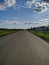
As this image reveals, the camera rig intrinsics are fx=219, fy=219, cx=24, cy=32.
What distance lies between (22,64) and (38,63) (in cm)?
115

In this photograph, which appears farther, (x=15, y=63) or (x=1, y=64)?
(x=15, y=63)

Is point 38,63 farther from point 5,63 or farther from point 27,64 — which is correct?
point 5,63

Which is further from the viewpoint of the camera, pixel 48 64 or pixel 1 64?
pixel 48 64

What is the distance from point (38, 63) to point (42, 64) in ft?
1.27

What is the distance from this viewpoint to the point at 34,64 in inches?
453

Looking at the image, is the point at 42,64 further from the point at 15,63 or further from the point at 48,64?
the point at 15,63

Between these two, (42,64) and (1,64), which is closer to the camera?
(1,64)

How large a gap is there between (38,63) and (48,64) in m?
0.57

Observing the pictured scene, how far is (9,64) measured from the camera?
11.0m

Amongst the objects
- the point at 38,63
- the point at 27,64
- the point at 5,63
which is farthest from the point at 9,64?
the point at 38,63

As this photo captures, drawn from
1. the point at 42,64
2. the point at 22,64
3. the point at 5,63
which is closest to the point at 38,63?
the point at 42,64

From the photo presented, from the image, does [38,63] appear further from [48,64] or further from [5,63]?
[5,63]

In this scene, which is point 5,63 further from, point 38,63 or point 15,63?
point 38,63

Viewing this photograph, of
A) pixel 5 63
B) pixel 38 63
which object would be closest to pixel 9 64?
pixel 5 63
